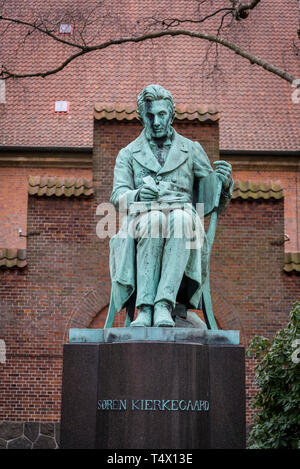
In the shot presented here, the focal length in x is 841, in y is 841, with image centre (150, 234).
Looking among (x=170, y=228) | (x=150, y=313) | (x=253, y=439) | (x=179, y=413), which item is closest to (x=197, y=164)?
(x=170, y=228)

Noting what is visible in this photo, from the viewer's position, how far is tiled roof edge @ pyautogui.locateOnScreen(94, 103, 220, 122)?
15828 millimetres

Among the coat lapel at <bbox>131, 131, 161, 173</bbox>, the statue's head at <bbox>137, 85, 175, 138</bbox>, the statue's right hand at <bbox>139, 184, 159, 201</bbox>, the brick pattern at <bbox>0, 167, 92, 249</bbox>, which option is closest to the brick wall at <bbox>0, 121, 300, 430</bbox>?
the brick pattern at <bbox>0, 167, 92, 249</bbox>

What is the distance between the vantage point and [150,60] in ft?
76.9

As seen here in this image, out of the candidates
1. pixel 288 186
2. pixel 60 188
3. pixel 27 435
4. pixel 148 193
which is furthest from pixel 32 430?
pixel 288 186

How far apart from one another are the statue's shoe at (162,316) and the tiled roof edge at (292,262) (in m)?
9.22

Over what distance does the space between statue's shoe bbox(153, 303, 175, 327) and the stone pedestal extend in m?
0.24

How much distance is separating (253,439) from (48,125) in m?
14.2

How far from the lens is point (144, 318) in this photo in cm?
629

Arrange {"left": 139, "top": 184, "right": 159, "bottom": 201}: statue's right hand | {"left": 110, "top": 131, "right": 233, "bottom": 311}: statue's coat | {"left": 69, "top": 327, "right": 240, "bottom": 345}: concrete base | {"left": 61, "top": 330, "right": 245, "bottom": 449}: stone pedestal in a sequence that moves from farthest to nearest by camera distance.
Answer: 1. {"left": 139, "top": 184, "right": 159, "bottom": 201}: statue's right hand
2. {"left": 110, "top": 131, "right": 233, "bottom": 311}: statue's coat
3. {"left": 69, "top": 327, "right": 240, "bottom": 345}: concrete base
4. {"left": 61, "top": 330, "right": 245, "bottom": 449}: stone pedestal

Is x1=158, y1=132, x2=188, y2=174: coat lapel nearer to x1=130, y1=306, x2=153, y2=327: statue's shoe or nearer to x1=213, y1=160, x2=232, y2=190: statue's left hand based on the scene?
x1=213, y1=160, x2=232, y2=190: statue's left hand

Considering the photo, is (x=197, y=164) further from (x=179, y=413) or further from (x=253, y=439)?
(x=253, y=439)

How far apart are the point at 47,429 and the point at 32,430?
262mm

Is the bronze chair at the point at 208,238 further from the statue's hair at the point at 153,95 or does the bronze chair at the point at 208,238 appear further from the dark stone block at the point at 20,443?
the dark stone block at the point at 20,443

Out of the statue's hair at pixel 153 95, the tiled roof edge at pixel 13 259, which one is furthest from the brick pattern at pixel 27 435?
the statue's hair at pixel 153 95
